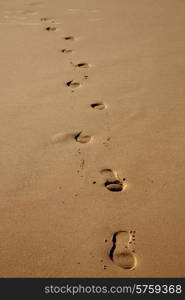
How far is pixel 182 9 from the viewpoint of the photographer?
4.29 metres

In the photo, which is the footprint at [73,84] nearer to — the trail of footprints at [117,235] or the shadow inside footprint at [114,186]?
the trail of footprints at [117,235]

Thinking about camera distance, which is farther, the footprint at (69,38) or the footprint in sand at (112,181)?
the footprint at (69,38)

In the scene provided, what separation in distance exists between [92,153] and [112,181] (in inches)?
10.2

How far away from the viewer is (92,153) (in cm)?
205

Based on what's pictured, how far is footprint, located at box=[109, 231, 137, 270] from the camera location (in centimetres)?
150

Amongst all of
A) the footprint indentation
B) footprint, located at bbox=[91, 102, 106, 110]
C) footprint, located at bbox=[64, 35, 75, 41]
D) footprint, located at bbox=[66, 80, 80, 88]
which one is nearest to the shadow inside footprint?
footprint, located at bbox=[91, 102, 106, 110]

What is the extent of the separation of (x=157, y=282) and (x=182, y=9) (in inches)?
148

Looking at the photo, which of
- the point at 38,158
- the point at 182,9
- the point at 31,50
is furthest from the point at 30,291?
the point at 182,9

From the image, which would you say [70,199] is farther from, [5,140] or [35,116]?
[35,116]

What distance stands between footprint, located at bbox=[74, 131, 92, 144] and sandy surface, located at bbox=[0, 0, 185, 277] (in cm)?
1

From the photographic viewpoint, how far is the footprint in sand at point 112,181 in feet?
5.98

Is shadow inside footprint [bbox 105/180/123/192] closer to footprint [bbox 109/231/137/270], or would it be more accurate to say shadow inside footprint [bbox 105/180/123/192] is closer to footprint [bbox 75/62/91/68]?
footprint [bbox 109/231/137/270]

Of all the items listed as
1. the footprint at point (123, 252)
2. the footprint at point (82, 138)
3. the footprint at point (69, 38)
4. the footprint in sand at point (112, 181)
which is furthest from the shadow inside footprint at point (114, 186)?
the footprint at point (69, 38)

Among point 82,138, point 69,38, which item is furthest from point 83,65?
point 82,138
